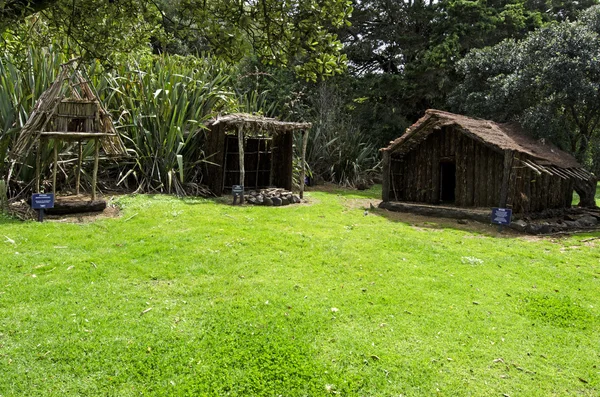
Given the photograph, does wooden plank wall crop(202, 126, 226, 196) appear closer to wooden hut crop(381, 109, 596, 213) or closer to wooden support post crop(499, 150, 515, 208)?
wooden hut crop(381, 109, 596, 213)

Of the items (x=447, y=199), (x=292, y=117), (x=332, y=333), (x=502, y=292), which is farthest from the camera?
(x=292, y=117)

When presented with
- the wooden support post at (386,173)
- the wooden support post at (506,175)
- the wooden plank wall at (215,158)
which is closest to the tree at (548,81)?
the wooden support post at (506,175)

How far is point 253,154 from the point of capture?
15.8 m

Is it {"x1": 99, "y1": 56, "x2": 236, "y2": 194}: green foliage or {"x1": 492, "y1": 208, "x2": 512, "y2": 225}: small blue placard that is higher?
{"x1": 99, "y1": 56, "x2": 236, "y2": 194}: green foliage

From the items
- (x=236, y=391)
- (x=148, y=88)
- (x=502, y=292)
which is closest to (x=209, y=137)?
(x=148, y=88)

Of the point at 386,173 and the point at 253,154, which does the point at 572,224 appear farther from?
the point at 253,154

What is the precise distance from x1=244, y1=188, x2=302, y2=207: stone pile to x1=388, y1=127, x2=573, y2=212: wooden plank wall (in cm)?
335

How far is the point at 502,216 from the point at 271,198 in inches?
240

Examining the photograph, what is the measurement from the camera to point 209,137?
522 inches

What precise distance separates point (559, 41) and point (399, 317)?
1260 centimetres

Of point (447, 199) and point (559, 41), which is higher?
point (559, 41)

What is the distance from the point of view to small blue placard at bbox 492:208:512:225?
374 inches

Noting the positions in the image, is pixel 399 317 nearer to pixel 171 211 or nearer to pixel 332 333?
pixel 332 333

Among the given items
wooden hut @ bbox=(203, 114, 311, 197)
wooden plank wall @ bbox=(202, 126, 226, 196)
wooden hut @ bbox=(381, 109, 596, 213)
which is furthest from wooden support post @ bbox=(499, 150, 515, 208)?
wooden plank wall @ bbox=(202, 126, 226, 196)
